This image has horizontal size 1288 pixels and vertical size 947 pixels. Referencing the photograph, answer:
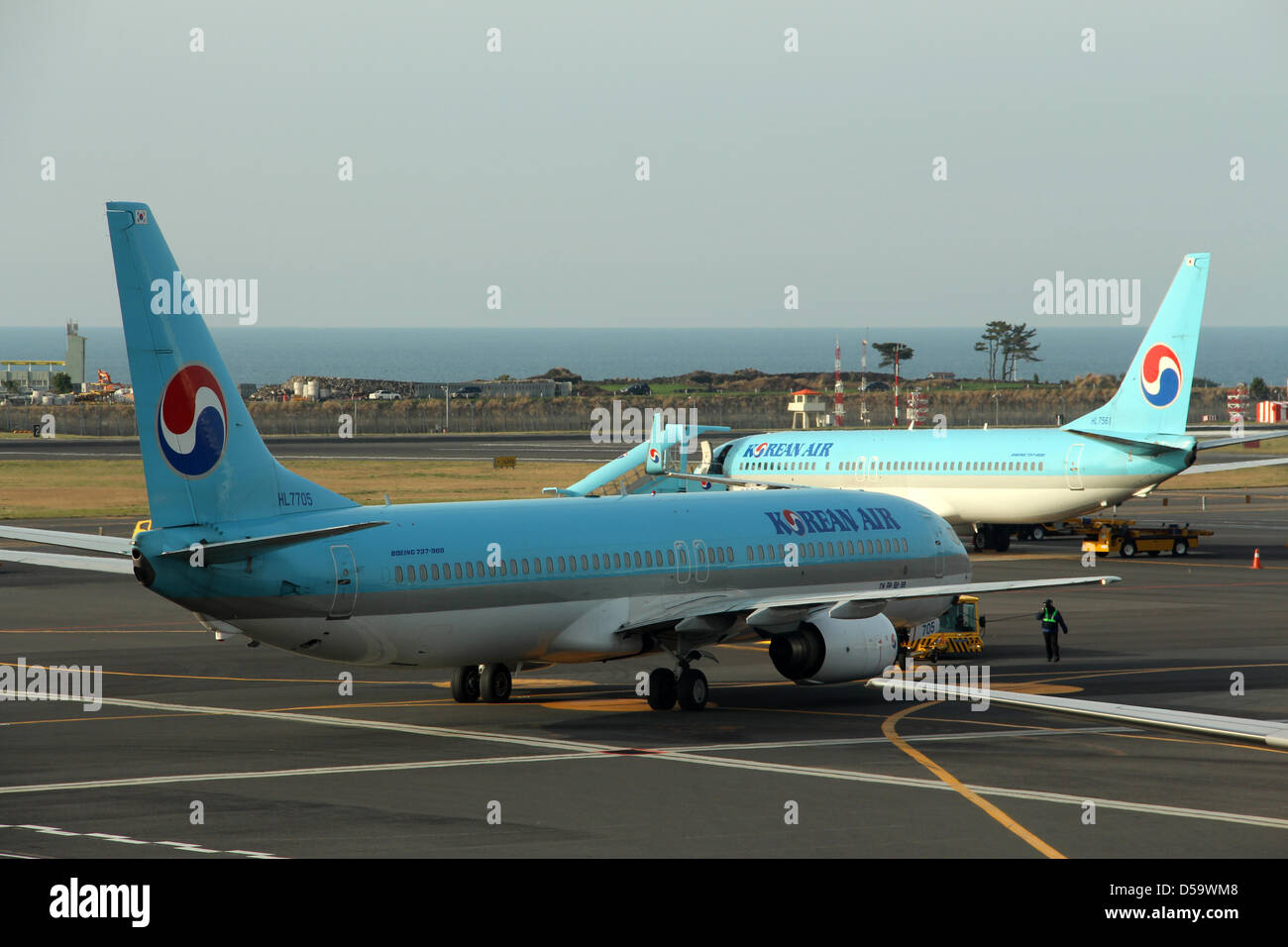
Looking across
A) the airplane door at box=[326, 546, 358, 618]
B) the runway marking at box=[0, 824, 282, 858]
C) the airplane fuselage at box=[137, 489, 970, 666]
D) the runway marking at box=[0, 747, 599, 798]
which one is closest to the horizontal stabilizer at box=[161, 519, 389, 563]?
the airplane fuselage at box=[137, 489, 970, 666]

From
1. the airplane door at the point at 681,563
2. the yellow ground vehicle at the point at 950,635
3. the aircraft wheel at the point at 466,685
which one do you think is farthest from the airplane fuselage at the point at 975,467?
the aircraft wheel at the point at 466,685

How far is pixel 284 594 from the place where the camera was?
29547mm

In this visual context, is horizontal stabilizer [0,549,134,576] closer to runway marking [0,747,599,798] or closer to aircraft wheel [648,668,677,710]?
runway marking [0,747,599,798]

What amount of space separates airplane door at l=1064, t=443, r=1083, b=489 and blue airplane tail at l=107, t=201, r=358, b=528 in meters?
46.2

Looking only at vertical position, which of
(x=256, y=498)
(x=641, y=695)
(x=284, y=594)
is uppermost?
(x=256, y=498)

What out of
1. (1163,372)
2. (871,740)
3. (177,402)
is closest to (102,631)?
(177,402)

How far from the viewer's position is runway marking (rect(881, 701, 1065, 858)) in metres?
23.1

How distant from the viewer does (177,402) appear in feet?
92.8

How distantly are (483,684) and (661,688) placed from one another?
4.31 metres
